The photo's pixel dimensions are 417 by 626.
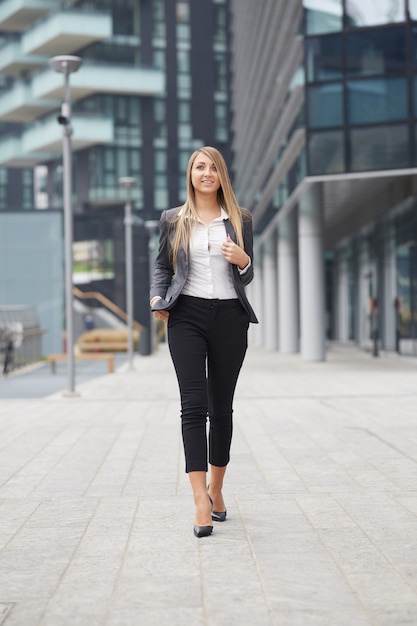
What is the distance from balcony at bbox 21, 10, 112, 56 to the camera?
53.8 meters

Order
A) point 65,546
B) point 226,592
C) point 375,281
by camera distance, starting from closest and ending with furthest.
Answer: point 226,592 → point 65,546 → point 375,281

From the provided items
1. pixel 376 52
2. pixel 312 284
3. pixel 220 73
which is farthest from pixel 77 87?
pixel 376 52

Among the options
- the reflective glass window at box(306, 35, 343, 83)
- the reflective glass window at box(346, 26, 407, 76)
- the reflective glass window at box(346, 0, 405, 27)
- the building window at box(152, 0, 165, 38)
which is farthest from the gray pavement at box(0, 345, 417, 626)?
the building window at box(152, 0, 165, 38)

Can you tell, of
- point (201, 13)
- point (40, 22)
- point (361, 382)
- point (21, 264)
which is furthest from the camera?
point (201, 13)

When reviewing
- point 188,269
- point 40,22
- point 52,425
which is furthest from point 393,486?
point 40,22

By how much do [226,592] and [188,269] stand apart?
73.4 inches

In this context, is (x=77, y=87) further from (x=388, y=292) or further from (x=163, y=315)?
(x=163, y=315)

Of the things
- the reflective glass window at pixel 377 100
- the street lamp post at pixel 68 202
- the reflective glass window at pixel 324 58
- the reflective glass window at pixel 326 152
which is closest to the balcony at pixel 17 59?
the reflective glass window at pixel 324 58

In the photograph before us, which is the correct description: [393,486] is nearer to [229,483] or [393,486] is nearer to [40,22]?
[229,483]

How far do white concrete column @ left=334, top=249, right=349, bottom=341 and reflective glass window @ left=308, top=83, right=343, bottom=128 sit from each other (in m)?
22.6

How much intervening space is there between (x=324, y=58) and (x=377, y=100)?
161 cm

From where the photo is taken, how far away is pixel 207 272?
5566 millimetres

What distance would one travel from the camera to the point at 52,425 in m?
11.6

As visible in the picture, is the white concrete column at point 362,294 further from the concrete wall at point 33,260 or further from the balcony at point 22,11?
the balcony at point 22,11
